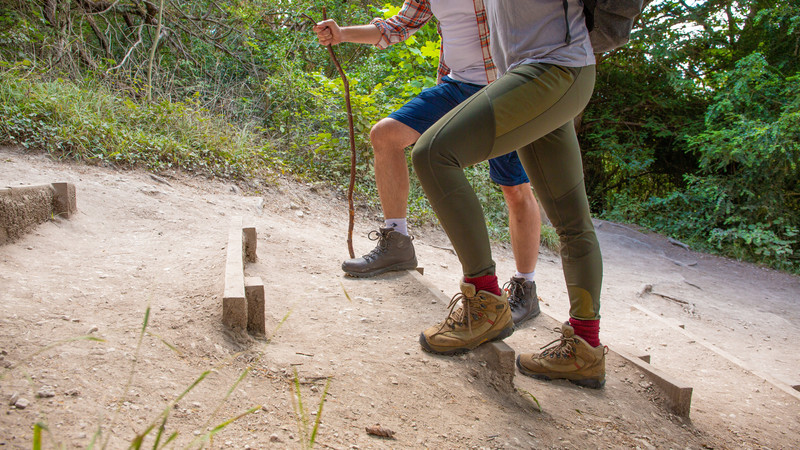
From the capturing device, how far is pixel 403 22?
2.97 meters

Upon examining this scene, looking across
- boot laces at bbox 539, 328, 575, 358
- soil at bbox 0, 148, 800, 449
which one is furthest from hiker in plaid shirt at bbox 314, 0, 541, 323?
boot laces at bbox 539, 328, 575, 358

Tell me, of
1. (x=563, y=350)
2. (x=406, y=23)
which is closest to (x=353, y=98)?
(x=406, y=23)

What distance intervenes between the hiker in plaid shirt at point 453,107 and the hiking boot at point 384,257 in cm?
25

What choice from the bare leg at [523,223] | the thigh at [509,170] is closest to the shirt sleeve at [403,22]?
the thigh at [509,170]

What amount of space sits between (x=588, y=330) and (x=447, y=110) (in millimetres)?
1279

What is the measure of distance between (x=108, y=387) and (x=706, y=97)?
11291 mm

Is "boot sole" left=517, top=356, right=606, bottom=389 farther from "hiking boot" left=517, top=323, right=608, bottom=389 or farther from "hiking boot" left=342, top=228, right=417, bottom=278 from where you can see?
"hiking boot" left=342, top=228, right=417, bottom=278

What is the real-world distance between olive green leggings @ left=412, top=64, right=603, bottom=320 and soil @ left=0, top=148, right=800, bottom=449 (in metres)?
0.45

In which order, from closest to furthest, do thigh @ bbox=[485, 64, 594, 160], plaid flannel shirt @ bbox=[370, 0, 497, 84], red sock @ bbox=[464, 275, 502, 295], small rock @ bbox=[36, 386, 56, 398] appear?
small rock @ bbox=[36, 386, 56, 398] < thigh @ bbox=[485, 64, 594, 160] < red sock @ bbox=[464, 275, 502, 295] < plaid flannel shirt @ bbox=[370, 0, 497, 84]

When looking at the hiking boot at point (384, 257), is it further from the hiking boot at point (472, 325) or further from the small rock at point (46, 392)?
the small rock at point (46, 392)

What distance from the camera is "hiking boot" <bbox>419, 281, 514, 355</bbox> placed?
205 centimetres

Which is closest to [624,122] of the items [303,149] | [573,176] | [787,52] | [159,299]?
[787,52]

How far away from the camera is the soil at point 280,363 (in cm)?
143

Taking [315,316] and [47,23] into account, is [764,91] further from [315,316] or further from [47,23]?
[47,23]
